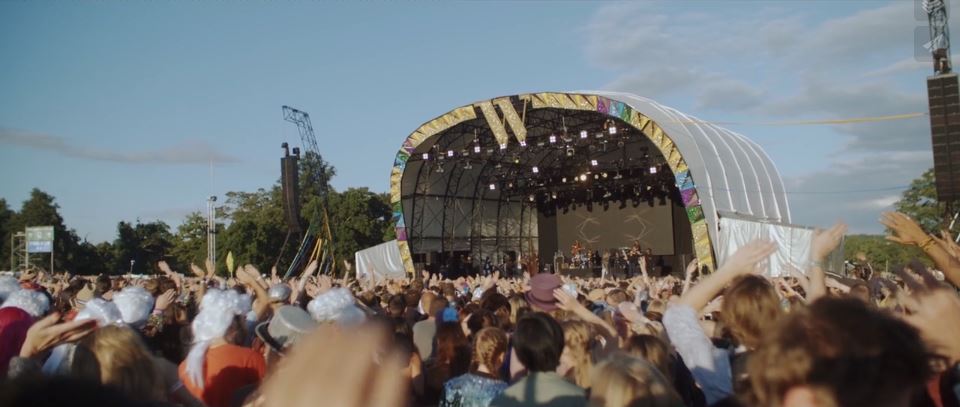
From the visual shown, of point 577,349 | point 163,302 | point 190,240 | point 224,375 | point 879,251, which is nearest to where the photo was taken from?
point 224,375

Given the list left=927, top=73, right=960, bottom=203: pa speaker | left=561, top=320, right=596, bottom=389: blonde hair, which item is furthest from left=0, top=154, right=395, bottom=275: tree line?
left=561, top=320, right=596, bottom=389: blonde hair

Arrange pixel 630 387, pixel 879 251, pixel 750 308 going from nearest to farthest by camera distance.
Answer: pixel 630 387 < pixel 750 308 < pixel 879 251

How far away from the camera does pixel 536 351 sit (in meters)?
3.35

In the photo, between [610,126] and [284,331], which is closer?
[284,331]

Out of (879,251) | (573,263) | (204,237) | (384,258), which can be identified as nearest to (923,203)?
(879,251)

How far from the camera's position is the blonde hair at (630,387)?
2359mm

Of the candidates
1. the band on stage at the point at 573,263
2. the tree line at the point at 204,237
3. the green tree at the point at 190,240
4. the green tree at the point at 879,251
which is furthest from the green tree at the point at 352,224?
the green tree at the point at 879,251

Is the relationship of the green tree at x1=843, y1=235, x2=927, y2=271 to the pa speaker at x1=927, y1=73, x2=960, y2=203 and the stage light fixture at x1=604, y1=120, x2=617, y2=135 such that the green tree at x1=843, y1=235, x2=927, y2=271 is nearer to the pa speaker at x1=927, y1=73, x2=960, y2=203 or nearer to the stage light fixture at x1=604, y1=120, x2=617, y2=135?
the stage light fixture at x1=604, y1=120, x2=617, y2=135

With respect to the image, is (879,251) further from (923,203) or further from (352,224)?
(352,224)

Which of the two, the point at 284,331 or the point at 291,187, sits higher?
the point at 291,187

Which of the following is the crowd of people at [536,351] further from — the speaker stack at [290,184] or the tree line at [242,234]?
the tree line at [242,234]

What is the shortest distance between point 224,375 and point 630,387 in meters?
2.18

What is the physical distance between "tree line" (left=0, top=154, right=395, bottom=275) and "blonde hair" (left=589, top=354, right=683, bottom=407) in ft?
117

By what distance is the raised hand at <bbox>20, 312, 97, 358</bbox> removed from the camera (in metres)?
3.09
